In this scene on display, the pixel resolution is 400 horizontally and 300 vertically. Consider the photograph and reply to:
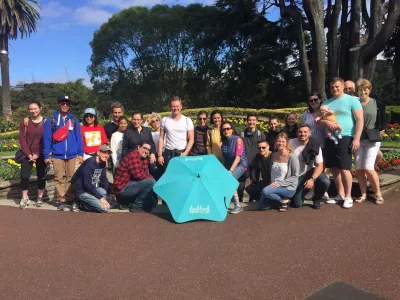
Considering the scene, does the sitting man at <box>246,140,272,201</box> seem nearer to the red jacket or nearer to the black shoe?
the black shoe

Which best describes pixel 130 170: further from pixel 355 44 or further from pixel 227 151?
pixel 355 44

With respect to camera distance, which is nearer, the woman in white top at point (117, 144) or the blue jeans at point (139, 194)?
the blue jeans at point (139, 194)

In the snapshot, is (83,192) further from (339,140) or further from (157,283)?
(339,140)

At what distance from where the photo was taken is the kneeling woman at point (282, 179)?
488cm

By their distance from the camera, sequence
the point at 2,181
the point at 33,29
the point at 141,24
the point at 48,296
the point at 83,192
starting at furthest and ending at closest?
the point at 33,29 → the point at 141,24 → the point at 2,181 → the point at 83,192 → the point at 48,296

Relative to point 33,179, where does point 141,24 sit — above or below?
above

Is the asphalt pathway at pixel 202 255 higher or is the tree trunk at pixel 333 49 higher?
the tree trunk at pixel 333 49

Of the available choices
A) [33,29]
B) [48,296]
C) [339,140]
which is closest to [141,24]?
[33,29]

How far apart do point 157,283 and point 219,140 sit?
273 centimetres

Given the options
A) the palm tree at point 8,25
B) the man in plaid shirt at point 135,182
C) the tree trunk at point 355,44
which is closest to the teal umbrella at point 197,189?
the man in plaid shirt at point 135,182

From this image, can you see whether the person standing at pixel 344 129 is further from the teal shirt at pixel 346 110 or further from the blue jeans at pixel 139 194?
the blue jeans at pixel 139 194

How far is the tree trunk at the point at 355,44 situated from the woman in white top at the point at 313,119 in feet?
23.5

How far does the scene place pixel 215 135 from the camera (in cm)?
538

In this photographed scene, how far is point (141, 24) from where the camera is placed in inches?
1091
